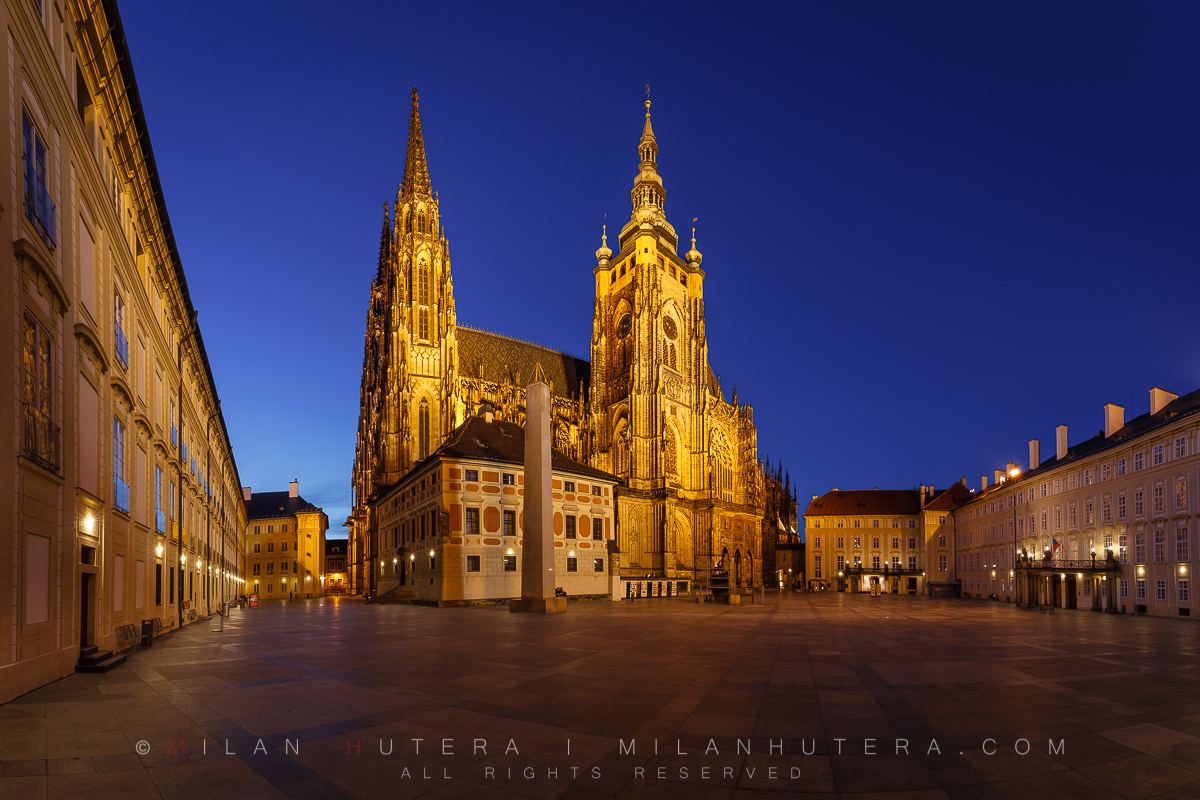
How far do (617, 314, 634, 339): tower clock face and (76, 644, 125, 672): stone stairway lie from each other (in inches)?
2992

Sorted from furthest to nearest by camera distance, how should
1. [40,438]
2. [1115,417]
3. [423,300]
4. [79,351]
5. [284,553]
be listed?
[284,553]
[423,300]
[1115,417]
[79,351]
[40,438]

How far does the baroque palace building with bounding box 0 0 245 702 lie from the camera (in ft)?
37.1

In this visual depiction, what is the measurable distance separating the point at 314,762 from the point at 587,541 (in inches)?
1926

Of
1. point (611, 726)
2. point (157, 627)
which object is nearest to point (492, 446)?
point (157, 627)

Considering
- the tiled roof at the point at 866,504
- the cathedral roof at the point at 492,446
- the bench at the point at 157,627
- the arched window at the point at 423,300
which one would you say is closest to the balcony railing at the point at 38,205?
the bench at the point at 157,627

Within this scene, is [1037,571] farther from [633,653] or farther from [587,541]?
[633,653]

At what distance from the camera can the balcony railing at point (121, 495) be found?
59.4ft

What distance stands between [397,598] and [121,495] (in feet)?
129

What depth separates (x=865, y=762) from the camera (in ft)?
26.2

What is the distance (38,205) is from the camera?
12.5 metres

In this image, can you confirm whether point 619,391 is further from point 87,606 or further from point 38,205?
point 38,205

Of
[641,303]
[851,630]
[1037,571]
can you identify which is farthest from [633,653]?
[641,303]

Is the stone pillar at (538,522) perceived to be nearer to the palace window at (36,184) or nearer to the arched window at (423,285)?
the palace window at (36,184)

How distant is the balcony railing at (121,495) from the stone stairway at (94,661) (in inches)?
160
